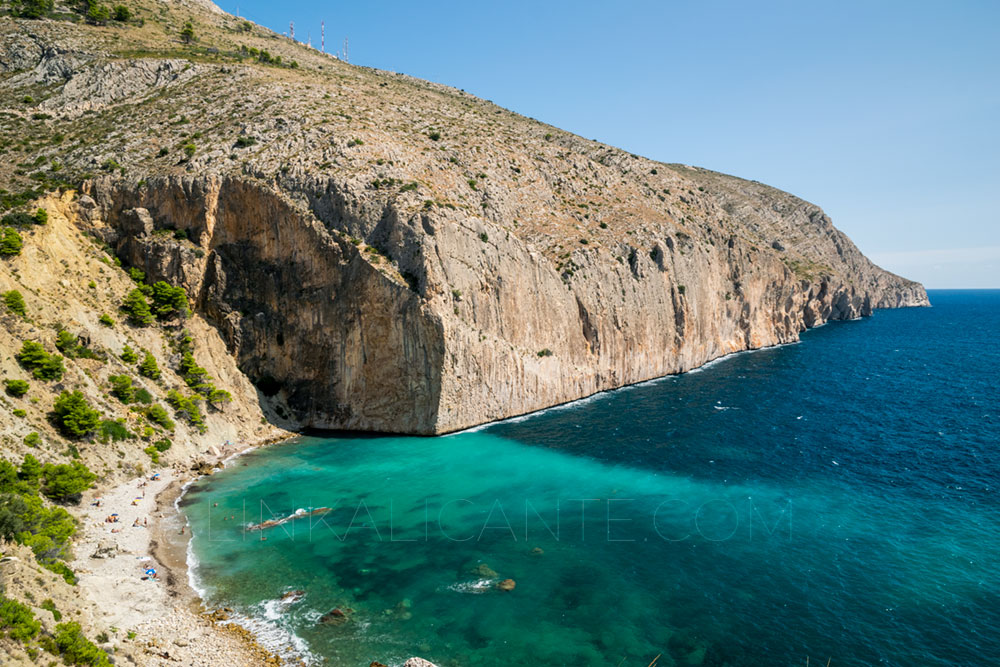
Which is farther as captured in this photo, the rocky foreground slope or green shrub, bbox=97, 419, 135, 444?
the rocky foreground slope

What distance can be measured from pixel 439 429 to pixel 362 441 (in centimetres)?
687

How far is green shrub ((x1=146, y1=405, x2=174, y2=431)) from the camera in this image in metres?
42.2

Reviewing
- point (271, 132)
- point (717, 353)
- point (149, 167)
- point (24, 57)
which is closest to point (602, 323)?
point (717, 353)

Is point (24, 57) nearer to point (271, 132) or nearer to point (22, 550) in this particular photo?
point (271, 132)

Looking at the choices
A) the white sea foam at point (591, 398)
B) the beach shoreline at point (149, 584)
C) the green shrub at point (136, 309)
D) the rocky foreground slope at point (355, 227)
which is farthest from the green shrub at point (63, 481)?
the white sea foam at point (591, 398)

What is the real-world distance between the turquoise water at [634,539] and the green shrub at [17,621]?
27.2 feet

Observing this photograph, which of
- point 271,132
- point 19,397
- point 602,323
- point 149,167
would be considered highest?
point 271,132

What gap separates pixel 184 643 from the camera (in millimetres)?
22266

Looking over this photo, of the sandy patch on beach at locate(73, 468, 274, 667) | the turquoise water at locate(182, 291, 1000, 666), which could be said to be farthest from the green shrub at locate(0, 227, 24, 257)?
the turquoise water at locate(182, 291, 1000, 666)

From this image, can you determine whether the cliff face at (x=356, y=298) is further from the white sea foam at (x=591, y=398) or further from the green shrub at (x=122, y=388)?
the green shrub at (x=122, y=388)

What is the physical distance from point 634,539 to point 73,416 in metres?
35.9

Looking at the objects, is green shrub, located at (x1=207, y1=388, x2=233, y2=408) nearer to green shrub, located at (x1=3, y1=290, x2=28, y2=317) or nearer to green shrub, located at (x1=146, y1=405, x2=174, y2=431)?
green shrub, located at (x1=146, y1=405, x2=174, y2=431)

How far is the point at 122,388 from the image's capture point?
4138 centimetres

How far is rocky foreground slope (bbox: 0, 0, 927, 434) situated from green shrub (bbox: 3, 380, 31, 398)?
1759 centimetres
